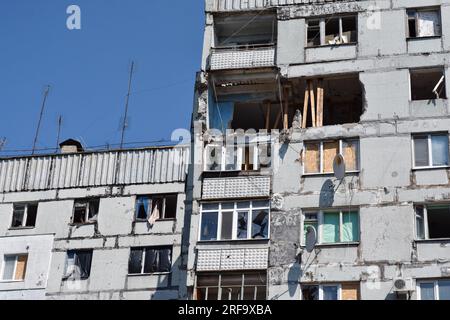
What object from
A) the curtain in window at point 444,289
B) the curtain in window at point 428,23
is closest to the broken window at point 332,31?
the curtain in window at point 428,23

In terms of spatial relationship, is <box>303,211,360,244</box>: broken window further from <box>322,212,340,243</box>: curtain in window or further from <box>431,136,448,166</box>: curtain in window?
<box>431,136,448,166</box>: curtain in window

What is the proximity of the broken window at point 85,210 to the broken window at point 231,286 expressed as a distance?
10047 millimetres

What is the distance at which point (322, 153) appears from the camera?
3588 cm

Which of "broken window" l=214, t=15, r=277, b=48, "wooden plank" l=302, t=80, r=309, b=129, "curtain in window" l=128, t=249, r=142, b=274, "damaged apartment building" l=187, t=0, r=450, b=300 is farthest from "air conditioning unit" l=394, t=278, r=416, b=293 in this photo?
"curtain in window" l=128, t=249, r=142, b=274

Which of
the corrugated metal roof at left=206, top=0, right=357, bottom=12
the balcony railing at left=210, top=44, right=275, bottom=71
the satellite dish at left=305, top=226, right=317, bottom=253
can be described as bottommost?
the satellite dish at left=305, top=226, right=317, bottom=253

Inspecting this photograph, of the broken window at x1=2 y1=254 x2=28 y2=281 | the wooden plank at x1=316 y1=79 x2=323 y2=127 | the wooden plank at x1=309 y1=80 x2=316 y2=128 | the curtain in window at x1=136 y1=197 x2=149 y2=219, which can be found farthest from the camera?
the broken window at x1=2 y1=254 x2=28 y2=281

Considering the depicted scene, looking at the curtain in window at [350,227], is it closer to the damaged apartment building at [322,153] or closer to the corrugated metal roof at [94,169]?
the damaged apartment building at [322,153]

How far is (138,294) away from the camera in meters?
40.3

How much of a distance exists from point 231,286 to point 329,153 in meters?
6.56

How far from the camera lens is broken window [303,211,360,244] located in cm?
3406

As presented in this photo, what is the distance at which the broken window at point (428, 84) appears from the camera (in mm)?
36366

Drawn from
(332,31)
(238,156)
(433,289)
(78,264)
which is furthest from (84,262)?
(433,289)

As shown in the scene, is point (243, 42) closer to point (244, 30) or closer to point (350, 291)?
point (244, 30)

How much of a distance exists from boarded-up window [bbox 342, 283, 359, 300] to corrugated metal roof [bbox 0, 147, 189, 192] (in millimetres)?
11796
